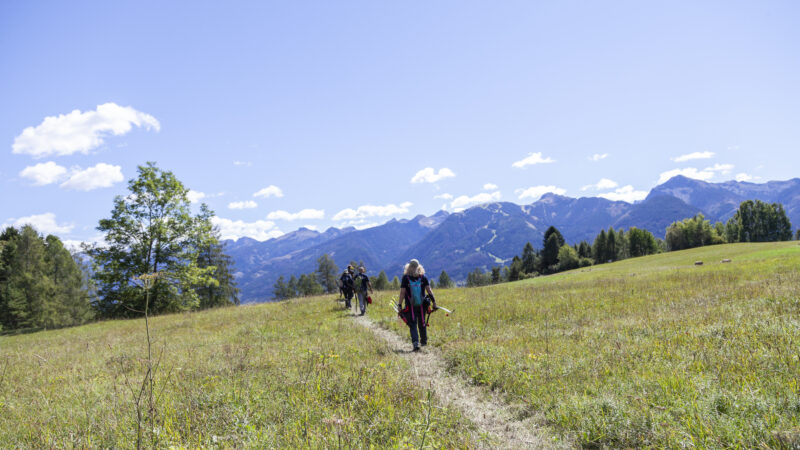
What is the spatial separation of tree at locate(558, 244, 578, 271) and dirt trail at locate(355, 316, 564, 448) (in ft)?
338

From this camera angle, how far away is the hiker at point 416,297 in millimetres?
10531

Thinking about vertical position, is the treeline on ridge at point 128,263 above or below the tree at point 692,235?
above

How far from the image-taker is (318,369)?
25.1 ft

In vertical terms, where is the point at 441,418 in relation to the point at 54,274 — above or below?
below

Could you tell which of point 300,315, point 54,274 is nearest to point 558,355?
point 300,315

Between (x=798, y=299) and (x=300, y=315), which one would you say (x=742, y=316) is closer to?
(x=798, y=299)

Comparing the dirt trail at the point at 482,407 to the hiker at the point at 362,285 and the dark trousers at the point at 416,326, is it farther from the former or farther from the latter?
the hiker at the point at 362,285

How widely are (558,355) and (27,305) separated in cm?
5474

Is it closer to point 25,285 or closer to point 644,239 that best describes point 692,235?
point 644,239

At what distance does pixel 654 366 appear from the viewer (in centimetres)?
620

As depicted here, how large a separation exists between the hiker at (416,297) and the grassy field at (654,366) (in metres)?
0.77

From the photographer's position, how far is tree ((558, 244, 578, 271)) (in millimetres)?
99062

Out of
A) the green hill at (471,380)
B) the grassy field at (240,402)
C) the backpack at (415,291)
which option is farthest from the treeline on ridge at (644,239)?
the grassy field at (240,402)

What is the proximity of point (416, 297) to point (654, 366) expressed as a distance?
20.2ft
